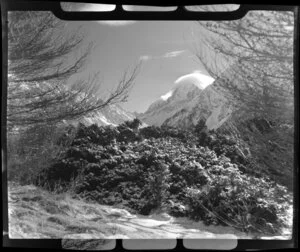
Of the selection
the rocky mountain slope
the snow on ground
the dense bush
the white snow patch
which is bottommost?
the snow on ground

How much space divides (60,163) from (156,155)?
0.87 m

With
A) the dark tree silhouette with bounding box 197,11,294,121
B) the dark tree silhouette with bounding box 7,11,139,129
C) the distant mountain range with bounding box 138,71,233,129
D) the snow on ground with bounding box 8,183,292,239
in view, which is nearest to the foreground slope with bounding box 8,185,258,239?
the snow on ground with bounding box 8,183,292,239

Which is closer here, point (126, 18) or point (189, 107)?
point (126, 18)

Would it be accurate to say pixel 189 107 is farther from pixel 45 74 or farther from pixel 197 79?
pixel 45 74

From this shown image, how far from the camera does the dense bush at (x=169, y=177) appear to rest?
359cm

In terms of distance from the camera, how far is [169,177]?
3.62 m

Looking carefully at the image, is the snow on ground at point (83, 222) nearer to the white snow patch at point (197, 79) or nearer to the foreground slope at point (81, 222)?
the foreground slope at point (81, 222)

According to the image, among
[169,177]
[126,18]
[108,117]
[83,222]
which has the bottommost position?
[83,222]

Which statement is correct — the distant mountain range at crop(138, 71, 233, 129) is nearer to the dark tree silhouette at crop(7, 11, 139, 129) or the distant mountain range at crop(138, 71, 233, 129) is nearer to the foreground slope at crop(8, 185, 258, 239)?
the dark tree silhouette at crop(7, 11, 139, 129)

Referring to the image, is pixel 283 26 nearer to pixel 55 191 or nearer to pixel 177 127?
pixel 177 127

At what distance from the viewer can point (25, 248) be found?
3.50 metres

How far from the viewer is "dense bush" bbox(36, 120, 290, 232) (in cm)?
359

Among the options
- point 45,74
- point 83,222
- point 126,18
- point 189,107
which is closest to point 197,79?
point 189,107

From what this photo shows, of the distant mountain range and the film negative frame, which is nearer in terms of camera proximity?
the film negative frame
